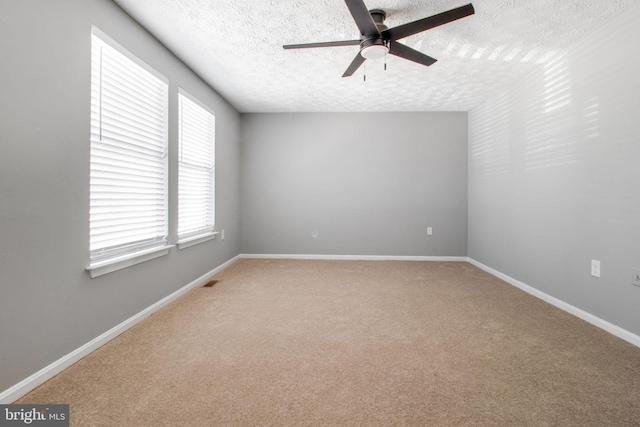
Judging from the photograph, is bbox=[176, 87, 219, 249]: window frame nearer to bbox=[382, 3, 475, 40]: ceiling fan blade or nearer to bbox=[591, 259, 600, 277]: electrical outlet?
bbox=[382, 3, 475, 40]: ceiling fan blade

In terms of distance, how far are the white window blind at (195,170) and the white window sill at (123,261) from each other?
1.57ft

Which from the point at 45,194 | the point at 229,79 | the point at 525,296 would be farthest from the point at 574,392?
the point at 229,79

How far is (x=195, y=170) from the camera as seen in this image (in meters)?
3.24

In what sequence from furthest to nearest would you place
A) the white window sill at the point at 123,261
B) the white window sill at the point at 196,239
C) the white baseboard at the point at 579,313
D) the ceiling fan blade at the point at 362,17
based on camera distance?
the white window sill at the point at 196,239, the white baseboard at the point at 579,313, the white window sill at the point at 123,261, the ceiling fan blade at the point at 362,17

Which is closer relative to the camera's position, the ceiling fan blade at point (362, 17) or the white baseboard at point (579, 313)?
the ceiling fan blade at point (362, 17)

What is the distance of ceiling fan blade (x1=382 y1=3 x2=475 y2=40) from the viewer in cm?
169

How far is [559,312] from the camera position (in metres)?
2.44

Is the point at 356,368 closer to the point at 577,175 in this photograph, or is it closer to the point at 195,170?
the point at 577,175

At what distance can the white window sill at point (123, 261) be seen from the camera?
5.99 ft

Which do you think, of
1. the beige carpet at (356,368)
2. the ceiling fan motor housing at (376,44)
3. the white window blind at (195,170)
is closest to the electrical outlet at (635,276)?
the beige carpet at (356,368)

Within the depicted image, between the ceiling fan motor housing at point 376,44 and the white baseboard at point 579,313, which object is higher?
the ceiling fan motor housing at point 376,44

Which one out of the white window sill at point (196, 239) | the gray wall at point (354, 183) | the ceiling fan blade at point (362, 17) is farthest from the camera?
the gray wall at point (354, 183)

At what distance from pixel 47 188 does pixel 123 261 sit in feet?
2.35

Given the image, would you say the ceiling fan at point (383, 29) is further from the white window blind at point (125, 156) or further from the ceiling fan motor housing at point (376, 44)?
the white window blind at point (125, 156)
